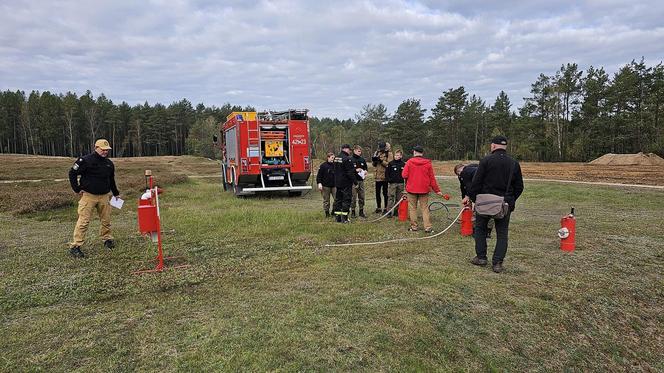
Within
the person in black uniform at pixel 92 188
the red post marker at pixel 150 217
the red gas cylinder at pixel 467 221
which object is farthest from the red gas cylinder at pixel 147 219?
the red gas cylinder at pixel 467 221

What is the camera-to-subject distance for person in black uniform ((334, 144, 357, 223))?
347 inches

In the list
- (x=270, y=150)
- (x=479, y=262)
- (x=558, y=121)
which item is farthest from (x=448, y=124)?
(x=479, y=262)

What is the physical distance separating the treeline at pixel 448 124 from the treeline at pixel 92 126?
177 millimetres

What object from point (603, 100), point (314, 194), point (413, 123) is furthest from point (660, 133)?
point (314, 194)

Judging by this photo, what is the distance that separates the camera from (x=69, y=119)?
224ft

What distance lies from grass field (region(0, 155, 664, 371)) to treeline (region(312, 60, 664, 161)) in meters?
40.4

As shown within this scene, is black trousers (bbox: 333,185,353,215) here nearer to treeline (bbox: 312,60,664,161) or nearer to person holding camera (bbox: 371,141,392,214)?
person holding camera (bbox: 371,141,392,214)

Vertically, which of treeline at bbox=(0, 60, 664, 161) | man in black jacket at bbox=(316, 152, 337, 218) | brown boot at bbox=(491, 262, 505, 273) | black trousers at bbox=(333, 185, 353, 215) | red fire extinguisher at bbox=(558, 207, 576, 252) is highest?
treeline at bbox=(0, 60, 664, 161)

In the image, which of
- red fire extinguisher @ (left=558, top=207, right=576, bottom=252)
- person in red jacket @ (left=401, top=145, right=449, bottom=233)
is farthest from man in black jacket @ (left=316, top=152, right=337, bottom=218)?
red fire extinguisher @ (left=558, top=207, right=576, bottom=252)

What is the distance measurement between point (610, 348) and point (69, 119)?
8066 cm

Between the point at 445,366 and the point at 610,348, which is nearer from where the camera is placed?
the point at 445,366

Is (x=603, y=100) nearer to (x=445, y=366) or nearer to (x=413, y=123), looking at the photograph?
(x=413, y=123)

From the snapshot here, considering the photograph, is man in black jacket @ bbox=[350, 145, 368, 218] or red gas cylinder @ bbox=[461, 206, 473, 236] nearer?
red gas cylinder @ bbox=[461, 206, 473, 236]

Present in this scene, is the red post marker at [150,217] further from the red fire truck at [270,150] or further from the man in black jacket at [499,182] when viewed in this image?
the red fire truck at [270,150]
